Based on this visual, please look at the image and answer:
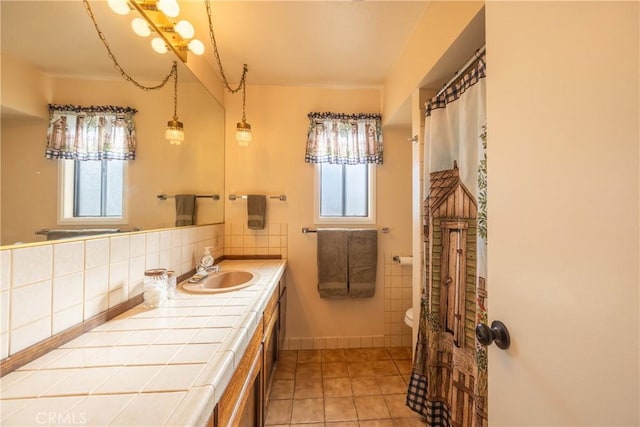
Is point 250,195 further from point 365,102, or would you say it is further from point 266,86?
point 365,102

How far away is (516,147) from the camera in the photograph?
1.93ft

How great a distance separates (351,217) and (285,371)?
4.56 feet

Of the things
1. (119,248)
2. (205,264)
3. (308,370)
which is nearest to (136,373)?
(119,248)

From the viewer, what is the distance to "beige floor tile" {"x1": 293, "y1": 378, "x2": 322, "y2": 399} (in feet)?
5.22

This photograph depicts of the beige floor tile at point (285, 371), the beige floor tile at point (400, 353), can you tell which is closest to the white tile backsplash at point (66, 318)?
the beige floor tile at point (285, 371)

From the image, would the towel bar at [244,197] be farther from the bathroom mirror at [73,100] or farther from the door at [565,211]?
the door at [565,211]

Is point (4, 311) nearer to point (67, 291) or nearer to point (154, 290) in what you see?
point (67, 291)

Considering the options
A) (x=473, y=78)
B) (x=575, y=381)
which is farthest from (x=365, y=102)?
(x=575, y=381)

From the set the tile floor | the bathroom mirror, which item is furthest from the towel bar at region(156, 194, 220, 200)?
the tile floor

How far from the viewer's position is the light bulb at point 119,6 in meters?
0.98

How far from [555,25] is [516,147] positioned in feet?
0.82

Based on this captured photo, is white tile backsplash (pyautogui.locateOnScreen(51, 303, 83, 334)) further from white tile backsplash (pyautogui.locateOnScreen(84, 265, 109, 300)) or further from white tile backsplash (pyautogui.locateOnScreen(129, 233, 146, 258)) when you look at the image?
white tile backsplash (pyautogui.locateOnScreen(129, 233, 146, 258))

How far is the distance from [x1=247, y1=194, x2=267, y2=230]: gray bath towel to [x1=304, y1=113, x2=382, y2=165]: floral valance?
1.86ft

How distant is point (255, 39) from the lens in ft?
5.15
